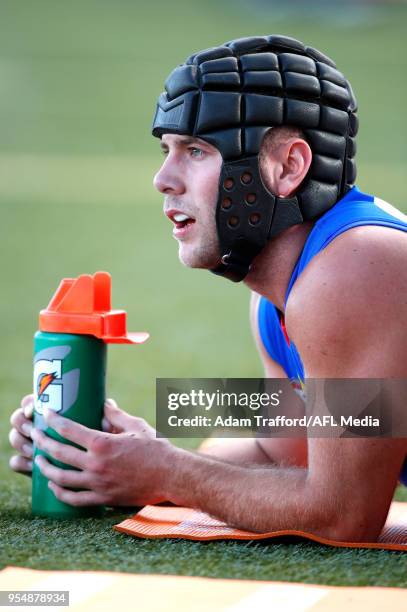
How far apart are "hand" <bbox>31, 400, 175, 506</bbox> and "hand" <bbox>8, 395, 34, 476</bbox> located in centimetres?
15

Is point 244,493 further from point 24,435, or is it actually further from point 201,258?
point 24,435

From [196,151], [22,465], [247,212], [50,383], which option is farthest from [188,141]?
[22,465]

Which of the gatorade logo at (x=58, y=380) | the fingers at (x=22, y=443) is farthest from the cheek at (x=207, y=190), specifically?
the fingers at (x=22, y=443)

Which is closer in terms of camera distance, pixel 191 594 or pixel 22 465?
pixel 191 594

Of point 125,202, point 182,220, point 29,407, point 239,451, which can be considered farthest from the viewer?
point 125,202

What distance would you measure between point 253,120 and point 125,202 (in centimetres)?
1001

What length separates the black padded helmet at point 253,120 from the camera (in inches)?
130

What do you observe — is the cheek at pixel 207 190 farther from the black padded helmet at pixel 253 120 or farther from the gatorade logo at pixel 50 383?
the gatorade logo at pixel 50 383

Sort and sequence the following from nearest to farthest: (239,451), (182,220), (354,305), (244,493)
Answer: (354,305) < (244,493) < (182,220) < (239,451)

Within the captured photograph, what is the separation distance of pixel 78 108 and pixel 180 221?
1634 centimetres

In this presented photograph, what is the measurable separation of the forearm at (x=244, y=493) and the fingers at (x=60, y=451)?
30cm

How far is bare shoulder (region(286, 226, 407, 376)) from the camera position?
3.02 metres

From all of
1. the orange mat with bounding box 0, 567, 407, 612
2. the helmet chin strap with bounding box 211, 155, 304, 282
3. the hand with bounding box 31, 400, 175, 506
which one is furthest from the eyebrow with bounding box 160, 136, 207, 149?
the orange mat with bounding box 0, 567, 407, 612

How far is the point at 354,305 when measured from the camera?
9.89ft
